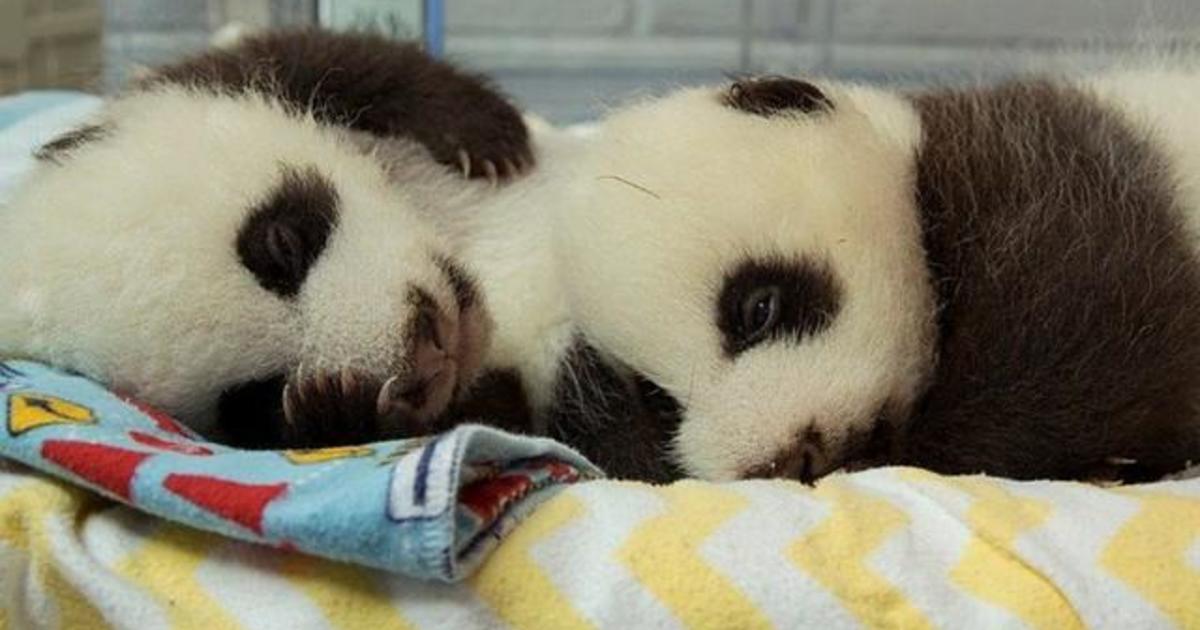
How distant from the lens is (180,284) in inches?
37.7

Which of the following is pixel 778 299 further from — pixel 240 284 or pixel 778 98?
pixel 240 284

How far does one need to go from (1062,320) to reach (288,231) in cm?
52

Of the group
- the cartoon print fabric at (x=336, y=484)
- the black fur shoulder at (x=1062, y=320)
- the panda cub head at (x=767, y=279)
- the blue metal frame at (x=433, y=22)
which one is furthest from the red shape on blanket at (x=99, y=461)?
the blue metal frame at (x=433, y=22)

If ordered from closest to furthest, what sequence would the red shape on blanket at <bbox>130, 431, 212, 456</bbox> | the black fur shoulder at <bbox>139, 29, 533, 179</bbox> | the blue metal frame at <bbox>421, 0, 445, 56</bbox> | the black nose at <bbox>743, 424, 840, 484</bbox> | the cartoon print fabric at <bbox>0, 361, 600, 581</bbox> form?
the cartoon print fabric at <bbox>0, 361, 600, 581</bbox> < the red shape on blanket at <bbox>130, 431, 212, 456</bbox> < the black nose at <bbox>743, 424, 840, 484</bbox> < the black fur shoulder at <bbox>139, 29, 533, 179</bbox> < the blue metal frame at <bbox>421, 0, 445, 56</bbox>

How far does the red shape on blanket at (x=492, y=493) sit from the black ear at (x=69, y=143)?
57 centimetres

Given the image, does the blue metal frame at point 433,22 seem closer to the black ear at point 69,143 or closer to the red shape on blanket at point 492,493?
the black ear at point 69,143

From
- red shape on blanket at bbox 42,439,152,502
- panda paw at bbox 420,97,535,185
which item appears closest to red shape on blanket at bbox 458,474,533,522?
red shape on blanket at bbox 42,439,152,502

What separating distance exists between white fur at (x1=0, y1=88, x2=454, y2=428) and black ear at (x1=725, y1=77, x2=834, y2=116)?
259 mm

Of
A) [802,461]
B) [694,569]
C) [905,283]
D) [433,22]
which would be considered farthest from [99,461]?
[433,22]

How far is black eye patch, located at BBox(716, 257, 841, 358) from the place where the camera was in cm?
95

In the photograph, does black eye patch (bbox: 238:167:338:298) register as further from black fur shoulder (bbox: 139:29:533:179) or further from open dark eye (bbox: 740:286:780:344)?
open dark eye (bbox: 740:286:780:344)

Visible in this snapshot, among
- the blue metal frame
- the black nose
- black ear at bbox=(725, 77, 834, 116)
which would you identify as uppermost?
black ear at bbox=(725, 77, 834, 116)

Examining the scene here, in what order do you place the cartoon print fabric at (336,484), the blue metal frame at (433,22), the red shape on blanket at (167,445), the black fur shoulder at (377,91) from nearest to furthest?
the cartoon print fabric at (336,484) → the red shape on blanket at (167,445) → the black fur shoulder at (377,91) → the blue metal frame at (433,22)

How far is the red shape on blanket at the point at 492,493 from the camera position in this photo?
675 millimetres
